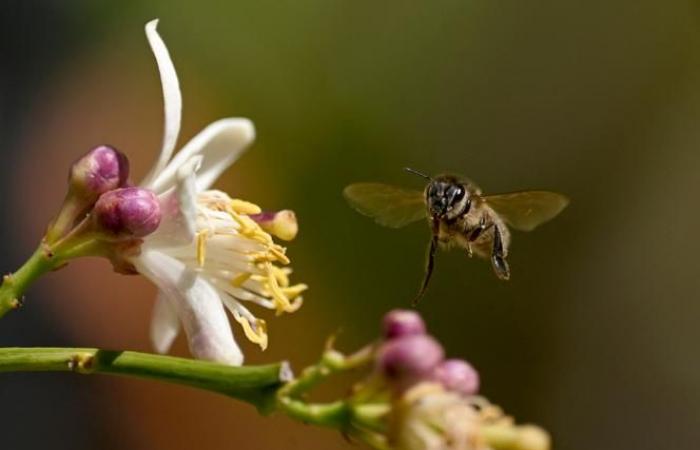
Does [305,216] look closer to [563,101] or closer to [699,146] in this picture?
[563,101]

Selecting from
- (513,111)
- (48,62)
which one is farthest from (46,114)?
(513,111)

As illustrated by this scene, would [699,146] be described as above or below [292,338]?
above

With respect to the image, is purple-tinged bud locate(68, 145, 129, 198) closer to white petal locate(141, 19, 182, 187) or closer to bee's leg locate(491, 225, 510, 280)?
white petal locate(141, 19, 182, 187)

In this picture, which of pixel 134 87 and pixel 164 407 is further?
pixel 134 87

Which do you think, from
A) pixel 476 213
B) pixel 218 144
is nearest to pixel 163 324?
pixel 218 144

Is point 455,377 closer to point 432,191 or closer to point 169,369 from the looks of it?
point 169,369

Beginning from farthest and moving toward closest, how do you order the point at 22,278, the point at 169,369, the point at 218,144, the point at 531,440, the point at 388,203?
the point at 388,203 → the point at 218,144 → the point at 22,278 → the point at 169,369 → the point at 531,440
